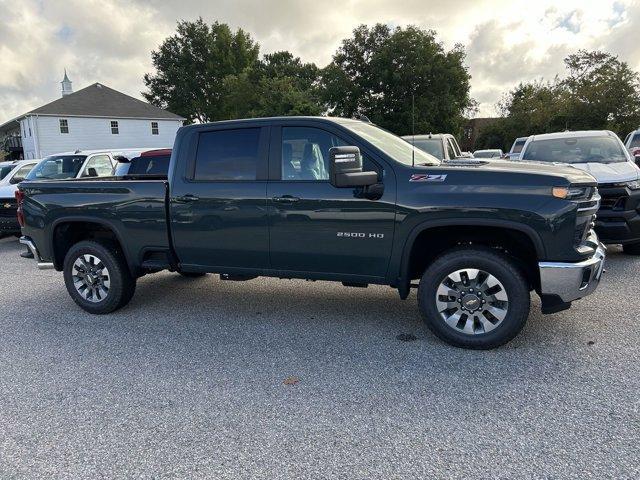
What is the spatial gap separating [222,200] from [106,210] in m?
1.43

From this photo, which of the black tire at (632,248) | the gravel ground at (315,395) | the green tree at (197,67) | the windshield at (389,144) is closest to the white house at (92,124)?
the green tree at (197,67)

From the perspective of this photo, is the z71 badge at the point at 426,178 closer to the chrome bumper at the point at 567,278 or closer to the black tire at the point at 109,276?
the chrome bumper at the point at 567,278

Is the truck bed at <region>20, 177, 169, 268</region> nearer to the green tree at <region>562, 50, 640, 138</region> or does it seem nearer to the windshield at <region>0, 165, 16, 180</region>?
the windshield at <region>0, 165, 16, 180</region>

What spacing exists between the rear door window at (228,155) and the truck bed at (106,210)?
48cm

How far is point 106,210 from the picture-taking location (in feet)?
16.9

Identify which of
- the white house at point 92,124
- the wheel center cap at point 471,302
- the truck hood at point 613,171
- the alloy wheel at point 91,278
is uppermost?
the white house at point 92,124

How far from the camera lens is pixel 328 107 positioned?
3688 centimetres

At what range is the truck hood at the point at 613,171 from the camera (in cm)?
648

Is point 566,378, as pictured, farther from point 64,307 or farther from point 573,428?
point 64,307

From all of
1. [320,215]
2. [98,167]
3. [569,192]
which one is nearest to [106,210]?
[320,215]

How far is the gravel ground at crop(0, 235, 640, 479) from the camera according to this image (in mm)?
2688

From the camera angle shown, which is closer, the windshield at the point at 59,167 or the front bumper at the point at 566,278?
the front bumper at the point at 566,278

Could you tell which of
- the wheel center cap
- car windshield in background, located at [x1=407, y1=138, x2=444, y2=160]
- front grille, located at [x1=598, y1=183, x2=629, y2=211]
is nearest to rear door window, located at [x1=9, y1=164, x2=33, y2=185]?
car windshield in background, located at [x1=407, y1=138, x2=444, y2=160]

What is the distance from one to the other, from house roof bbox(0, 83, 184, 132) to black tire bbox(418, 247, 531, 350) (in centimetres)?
3836
